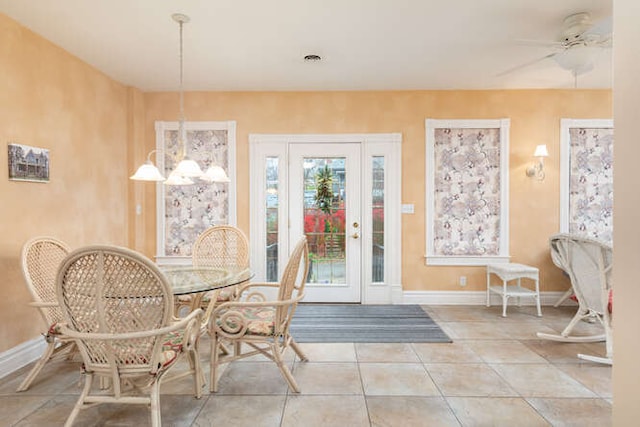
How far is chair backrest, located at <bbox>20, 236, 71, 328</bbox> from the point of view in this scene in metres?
2.42

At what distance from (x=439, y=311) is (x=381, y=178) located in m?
1.68

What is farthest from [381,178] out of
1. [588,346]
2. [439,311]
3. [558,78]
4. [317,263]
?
[588,346]

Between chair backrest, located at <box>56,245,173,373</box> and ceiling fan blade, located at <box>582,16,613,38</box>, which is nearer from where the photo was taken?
chair backrest, located at <box>56,245,173,373</box>

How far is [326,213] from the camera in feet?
14.9

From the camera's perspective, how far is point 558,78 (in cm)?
405

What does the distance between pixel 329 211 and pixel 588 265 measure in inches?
103

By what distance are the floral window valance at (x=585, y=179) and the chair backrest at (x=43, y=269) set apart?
5.07 meters

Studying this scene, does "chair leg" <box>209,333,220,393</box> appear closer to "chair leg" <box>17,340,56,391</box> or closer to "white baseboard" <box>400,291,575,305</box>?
"chair leg" <box>17,340,56,391</box>

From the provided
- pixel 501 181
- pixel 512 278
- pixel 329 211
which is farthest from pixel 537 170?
pixel 329 211

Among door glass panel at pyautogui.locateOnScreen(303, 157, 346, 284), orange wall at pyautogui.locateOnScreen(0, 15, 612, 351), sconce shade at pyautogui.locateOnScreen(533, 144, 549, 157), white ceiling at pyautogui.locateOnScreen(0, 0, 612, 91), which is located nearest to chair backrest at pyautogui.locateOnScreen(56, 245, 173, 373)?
white ceiling at pyautogui.locateOnScreen(0, 0, 612, 91)

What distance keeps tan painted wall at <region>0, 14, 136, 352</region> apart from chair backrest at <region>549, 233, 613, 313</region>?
4.32 meters

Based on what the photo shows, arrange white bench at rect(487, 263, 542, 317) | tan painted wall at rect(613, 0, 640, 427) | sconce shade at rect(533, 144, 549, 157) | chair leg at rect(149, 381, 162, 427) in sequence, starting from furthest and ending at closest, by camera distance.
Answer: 1. sconce shade at rect(533, 144, 549, 157)
2. white bench at rect(487, 263, 542, 317)
3. chair leg at rect(149, 381, 162, 427)
4. tan painted wall at rect(613, 0, 640, 427)

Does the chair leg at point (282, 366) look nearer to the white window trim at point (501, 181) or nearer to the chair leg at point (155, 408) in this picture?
the chair leg at point (155, 408)

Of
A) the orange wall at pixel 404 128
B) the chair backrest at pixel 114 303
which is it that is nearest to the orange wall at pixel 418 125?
the orange wall at pixel 404 128
